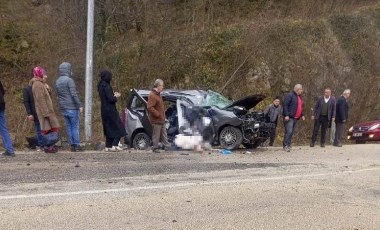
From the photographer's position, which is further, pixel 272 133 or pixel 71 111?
pixel 272 133

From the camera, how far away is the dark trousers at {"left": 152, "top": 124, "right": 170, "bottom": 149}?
12748 mm

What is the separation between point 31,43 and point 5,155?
604 inches

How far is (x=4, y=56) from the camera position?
949 inches

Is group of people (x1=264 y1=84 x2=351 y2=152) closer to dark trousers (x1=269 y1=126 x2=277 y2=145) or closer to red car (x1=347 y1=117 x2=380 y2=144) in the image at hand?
dark trousers (x1=269 y1=126 x2=277 y2=145)

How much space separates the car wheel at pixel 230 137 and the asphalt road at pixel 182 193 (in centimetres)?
217

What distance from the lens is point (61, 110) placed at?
1202 centimetres

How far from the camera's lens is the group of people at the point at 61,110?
36.3 feet

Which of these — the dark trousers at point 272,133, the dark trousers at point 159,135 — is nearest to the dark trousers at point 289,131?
the dark trousers at point 272,133

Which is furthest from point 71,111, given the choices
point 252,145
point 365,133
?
point 365,133

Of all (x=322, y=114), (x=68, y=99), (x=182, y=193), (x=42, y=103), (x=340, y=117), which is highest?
(x=68, y=99)

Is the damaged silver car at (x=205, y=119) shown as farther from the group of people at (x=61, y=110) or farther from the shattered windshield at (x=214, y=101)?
the group of people at (x=61, y=110)

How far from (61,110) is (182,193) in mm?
5352

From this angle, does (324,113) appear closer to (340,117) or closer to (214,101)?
(340,117)

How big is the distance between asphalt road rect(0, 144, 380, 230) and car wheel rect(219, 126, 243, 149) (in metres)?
2.17
